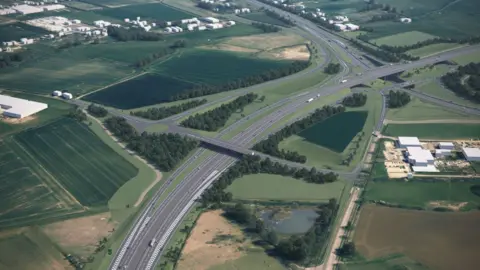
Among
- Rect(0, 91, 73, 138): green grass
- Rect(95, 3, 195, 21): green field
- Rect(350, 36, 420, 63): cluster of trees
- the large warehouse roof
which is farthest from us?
Rect(95, 3, 195, 21): green field

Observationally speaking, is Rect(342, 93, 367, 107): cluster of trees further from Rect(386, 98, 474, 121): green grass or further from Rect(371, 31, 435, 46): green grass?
Rect(371, 31, 435, 46): green grass

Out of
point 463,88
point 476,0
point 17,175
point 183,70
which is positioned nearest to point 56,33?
point 183,70

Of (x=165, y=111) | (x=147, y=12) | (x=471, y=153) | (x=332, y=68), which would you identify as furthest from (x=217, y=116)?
(x=147, y=12)

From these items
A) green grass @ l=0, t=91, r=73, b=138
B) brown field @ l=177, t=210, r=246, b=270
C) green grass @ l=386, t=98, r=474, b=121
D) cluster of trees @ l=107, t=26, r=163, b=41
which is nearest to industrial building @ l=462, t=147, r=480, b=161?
green grass @ l=386, t=98, r=474, b=121

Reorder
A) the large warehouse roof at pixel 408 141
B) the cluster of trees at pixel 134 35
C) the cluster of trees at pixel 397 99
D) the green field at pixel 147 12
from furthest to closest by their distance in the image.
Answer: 1. the green field at pixel 147 12
2. the cluster of trees at pixel 134 35
3. the cluster of trees at pixel 397 99
4. the large warehouse roof at pixel 408 141

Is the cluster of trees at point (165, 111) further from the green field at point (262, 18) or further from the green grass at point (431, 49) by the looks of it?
the green field at point (262, 18)

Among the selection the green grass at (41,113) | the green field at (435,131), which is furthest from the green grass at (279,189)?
the green grass at (41,113)
